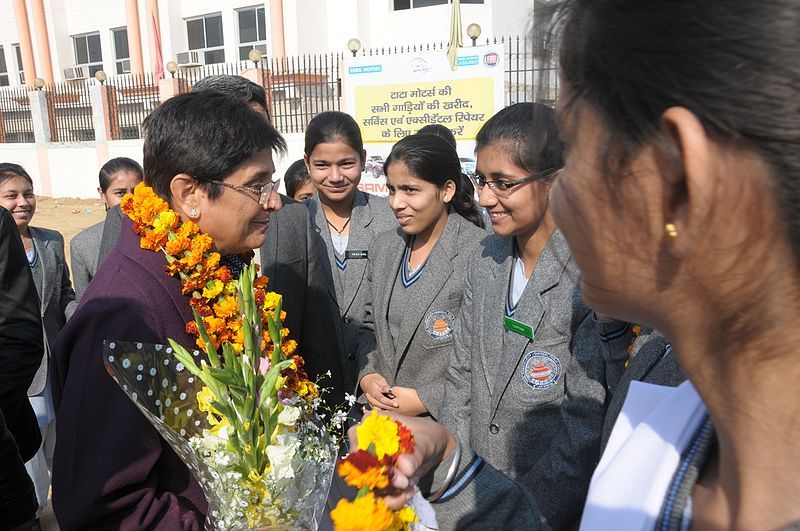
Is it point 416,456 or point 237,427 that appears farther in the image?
point 237,427

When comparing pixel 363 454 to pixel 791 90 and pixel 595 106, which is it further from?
pixel 791 90

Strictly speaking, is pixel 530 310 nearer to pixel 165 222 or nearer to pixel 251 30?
pixel 165 222

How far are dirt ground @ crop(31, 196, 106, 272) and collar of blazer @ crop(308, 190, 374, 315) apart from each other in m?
10.4

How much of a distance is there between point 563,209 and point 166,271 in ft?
4.64

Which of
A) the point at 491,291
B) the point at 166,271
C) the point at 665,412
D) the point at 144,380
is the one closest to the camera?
the point at 665,412

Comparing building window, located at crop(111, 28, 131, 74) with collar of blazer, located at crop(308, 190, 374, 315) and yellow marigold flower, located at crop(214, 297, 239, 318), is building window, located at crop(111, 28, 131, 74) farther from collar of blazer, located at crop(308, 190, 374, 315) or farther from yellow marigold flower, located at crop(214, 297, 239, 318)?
yellow marigold flower, located at crop(214, 297, 239, 318)

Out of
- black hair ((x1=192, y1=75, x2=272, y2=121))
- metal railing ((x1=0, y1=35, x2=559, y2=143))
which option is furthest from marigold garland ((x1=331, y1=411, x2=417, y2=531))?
metal railing ((x1=0, y1=35, x2=559, y2=143))

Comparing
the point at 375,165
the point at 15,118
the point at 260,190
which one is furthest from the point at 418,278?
the point at 15,118

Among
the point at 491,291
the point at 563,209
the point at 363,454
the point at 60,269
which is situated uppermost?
the point at 563,209

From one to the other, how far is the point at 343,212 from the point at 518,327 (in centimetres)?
201

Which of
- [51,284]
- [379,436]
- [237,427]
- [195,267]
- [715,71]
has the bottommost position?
[51,284]

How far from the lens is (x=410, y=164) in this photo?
328 centimetres

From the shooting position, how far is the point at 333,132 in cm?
396

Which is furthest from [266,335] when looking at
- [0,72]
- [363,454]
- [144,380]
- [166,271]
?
[0,72]
